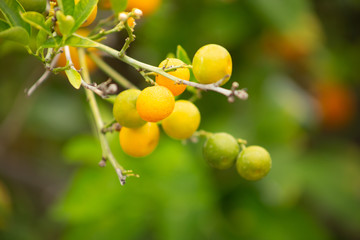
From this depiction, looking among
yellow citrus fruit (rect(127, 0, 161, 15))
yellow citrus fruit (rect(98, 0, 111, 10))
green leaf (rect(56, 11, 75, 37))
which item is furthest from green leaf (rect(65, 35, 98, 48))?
yellow citrus fruit (rect(127, 0, 161, 15))

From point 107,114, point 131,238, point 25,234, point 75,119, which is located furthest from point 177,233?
point 75,119

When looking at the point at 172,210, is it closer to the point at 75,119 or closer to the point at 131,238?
the point at 131,238

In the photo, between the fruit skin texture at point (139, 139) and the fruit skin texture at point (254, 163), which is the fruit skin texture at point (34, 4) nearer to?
the fruit skin texture at point (139, 139)

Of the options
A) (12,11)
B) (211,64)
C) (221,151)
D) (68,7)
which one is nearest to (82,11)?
(68,7)

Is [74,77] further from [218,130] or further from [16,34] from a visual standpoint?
[218,130]

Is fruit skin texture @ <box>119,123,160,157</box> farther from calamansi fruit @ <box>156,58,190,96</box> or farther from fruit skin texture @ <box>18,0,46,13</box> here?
fruit skin texture @ <box>18,0,46,13</box>

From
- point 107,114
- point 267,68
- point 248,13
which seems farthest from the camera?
point 267,68
